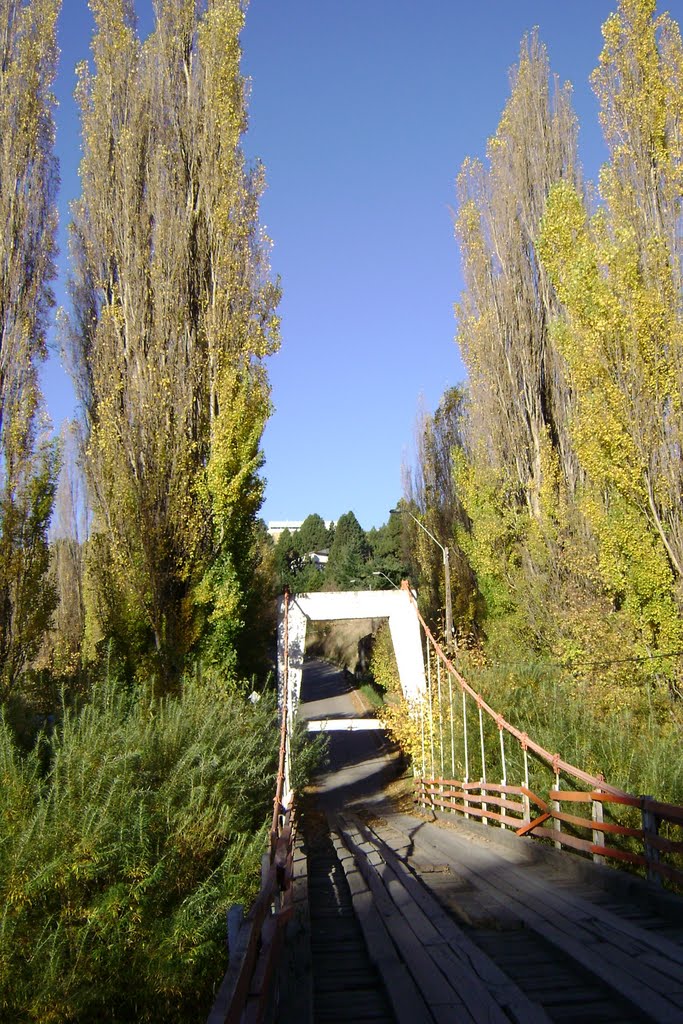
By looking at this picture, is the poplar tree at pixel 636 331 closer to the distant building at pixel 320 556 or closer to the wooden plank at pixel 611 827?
the wooden plank at pixel 611 827

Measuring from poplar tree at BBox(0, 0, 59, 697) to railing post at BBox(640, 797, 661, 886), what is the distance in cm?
891

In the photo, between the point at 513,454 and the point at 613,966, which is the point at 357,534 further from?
the point at 613,966

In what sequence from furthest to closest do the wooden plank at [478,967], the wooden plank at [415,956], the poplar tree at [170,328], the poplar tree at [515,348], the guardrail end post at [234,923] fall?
1. the poplar tree at [515,348]
2. the poplar tree at [170,328]
3. the wooden plank at [415,956]
4. the wooden plank at [478,967]
5. the guardrail end post at [234,923]

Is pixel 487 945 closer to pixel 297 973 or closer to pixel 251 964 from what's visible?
pixel 297 973

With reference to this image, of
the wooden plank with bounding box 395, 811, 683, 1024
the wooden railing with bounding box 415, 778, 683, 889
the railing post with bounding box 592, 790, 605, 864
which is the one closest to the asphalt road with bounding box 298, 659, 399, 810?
the wooden railing with bounding box 415, 778, 683, 889

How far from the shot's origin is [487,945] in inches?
215

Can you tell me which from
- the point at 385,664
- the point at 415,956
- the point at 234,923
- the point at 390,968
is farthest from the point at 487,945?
the point at 385,664

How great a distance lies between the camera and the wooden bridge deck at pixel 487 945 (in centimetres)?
412

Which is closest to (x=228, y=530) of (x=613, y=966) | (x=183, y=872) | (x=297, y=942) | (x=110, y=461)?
(x=110, y=461)

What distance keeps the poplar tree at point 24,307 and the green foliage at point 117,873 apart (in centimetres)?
448

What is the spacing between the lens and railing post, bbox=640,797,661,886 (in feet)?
21.1

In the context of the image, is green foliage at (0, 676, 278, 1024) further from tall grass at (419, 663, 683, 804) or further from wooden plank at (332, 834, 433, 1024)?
tall grass at (419, 663, 683, 804)

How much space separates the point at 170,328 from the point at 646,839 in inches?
498

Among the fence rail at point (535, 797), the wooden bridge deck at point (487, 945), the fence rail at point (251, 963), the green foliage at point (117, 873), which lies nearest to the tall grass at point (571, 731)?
the fence rail at point (535, 797)
